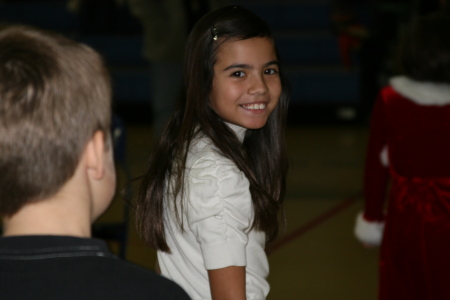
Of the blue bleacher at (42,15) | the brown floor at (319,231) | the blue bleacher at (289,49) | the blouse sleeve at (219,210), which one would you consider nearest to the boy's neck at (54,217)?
the blouse sleeve at (219,210)

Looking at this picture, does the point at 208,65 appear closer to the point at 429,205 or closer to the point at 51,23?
the point at 429,205

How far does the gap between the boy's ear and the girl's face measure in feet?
2.34

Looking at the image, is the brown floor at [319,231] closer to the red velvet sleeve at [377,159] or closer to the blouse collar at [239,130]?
the red velvet sleeve at [377,159]

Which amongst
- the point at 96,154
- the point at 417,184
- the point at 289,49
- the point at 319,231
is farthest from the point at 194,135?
the point at 289,49

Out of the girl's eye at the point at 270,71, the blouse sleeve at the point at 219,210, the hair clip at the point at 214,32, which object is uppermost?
the hair clip at the point at 214,32

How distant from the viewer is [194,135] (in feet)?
5.30

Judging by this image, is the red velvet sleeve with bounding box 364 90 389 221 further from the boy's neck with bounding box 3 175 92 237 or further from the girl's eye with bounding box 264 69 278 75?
the boy's neck with bounding box 3 175 92 237

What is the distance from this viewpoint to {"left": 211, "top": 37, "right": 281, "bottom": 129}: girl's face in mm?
1653

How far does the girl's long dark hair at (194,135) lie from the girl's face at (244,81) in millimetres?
17

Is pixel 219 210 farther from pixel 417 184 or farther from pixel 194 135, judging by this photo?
pixel 417 184

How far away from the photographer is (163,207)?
5.47 ft

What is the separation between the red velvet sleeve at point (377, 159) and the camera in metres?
2.59

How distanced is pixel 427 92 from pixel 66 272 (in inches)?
74.3

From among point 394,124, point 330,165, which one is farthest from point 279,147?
point 330,165
